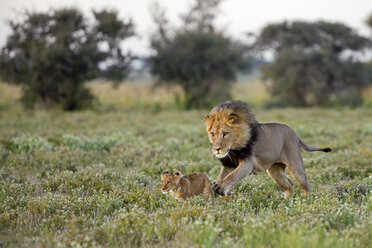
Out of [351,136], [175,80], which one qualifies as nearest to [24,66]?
[175,80]

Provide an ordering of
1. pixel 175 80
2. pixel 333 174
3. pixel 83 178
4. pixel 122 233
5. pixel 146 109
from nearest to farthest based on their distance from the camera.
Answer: pixel 122 233 < pixel 83 178 < pixel 333 174 < pixel 146 109 < pixel 175 80

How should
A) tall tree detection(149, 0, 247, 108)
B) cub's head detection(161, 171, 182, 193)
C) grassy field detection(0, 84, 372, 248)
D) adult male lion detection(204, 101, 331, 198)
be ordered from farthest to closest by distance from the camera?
1. tall tree detection(149, 0, 247, 108)
2. cub's head detection(161, 171, 182, 193)
3. adult male lion detection(204, 101, 331, 198)
4. grassy field detection(0, 84, 372, 248)

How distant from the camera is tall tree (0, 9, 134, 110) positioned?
25281 mm

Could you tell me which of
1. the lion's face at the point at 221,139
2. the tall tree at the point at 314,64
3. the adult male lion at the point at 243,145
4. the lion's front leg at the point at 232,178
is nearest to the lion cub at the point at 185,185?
the adult male lion at the point at 243,145

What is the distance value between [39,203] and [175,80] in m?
24.8

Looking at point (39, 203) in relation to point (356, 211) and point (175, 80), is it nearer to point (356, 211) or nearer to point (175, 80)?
point (356, 211)

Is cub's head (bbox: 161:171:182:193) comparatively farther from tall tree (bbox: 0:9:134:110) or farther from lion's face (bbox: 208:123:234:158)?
tall tree (bbox: 0:9:134:110)

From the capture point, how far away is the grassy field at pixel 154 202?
462 cm

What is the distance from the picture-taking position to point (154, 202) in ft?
20.4

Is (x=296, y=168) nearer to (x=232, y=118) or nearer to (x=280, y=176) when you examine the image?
(x=280, y=176)

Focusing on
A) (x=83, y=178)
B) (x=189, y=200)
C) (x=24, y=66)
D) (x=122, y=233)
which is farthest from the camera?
(x=24, y=66)

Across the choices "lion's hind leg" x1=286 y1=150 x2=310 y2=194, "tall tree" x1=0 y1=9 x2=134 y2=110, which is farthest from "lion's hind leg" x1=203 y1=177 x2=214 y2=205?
"tall tree" x1=0 y1=9 x2=134 y2=110

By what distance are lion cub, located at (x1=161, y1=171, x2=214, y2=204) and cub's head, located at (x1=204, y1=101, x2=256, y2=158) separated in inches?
40.6

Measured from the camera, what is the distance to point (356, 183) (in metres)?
7.61
